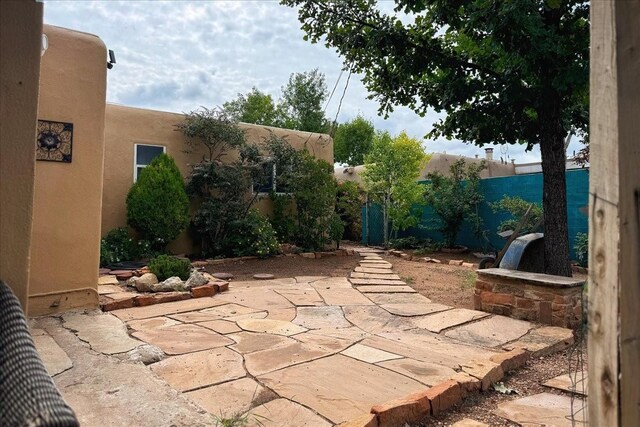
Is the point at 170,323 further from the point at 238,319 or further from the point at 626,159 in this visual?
the point at 626,159

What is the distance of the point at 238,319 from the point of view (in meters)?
4.05

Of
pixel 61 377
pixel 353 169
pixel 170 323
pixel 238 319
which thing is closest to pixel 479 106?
pixel 238 319

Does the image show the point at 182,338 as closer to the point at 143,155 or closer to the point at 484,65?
the point at 484,65

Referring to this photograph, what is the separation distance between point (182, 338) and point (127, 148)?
235 inches

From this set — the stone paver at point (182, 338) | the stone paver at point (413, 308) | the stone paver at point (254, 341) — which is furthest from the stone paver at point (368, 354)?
the stone paver at point (413, 308)

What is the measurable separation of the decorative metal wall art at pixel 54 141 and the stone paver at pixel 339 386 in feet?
10.1

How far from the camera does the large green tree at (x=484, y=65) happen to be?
13.2 ft

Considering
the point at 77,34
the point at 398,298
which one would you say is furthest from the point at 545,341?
the point at 77,34

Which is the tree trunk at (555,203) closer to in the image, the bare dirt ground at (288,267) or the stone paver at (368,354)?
the stone paver at (368,354)

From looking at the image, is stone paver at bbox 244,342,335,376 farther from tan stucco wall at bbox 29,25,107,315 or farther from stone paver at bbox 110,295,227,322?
tan stucco wall at bbox 29,25,107,315

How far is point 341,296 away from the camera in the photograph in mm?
5305

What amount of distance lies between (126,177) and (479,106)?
22.0 ft

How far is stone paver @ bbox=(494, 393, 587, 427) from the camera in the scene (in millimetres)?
2160

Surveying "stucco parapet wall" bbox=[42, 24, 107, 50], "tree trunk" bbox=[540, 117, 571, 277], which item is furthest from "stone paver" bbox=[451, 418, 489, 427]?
"stucco parapet wall" bbox=[42, 24, 107, 50]
